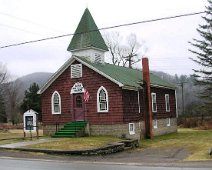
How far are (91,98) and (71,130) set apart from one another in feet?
9.75

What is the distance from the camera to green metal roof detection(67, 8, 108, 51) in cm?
3434

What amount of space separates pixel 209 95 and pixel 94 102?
96.0ft

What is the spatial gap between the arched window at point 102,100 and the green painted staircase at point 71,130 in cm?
170

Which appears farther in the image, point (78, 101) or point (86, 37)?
point (86, 37)

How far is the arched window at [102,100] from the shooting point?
3158cm

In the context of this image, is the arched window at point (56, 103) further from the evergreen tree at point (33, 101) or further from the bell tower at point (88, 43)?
the evergreen tree at point (33, 101)

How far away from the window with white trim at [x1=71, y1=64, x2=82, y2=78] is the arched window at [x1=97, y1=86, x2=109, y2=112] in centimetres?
224

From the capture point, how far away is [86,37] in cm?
3462

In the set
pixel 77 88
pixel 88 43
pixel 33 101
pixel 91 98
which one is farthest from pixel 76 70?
pixel 33 101

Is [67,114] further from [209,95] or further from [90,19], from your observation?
[209,95]

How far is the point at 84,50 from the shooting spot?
34.4 m

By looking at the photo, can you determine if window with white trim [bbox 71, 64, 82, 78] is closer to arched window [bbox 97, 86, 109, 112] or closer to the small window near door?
the small window near door

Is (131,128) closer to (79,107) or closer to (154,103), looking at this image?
(79,107)

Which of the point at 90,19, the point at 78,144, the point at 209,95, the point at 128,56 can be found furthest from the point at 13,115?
the point at 78,144
